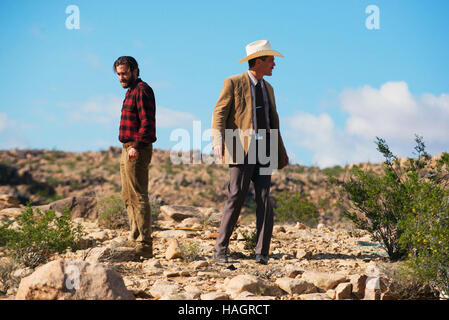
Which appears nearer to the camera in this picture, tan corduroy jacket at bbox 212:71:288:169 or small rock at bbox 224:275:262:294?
small rock at bbox 224:275:262:294

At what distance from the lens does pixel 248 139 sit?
18.6 feet

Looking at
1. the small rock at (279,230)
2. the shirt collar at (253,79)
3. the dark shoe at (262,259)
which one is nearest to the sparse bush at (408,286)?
the dark shoe at (262,259)

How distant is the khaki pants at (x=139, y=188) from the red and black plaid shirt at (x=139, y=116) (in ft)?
0.47

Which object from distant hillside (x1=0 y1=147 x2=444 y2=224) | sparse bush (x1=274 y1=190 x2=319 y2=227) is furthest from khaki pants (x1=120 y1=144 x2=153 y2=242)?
distant hillside (x1=0 y1=147 x2=444 y2=224)

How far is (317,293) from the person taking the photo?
432 centimetres

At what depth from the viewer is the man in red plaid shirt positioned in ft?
18.3

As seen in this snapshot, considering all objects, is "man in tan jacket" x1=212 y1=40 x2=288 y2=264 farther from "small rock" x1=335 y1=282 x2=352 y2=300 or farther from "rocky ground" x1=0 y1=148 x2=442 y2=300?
"small rock" x1=335 y1=282 x2=352 y2=300

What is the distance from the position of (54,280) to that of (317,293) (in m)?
2.24

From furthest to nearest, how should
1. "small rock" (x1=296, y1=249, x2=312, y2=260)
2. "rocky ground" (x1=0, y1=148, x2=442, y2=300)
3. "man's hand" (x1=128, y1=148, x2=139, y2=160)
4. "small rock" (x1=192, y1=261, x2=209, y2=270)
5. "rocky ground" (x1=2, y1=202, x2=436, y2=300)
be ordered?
"small rock" (x1=296, y1=249, x2=312, y2=260), "man's hand" (x1=128, y1=148, x2=139, y2=160), "small rock" (x1=192, y1=261, x2=209, y2=270), "rocky ground" (x1=2, y1=202, x2=436, y2=300), "rocky ground" (x1=0, y1=148, x2=442, y2=300)

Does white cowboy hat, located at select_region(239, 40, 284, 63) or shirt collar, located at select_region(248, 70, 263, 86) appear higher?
white cowboy hat, located at select_region(239, 40, 284, 63)

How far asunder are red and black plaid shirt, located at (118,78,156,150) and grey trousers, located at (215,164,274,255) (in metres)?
1.08

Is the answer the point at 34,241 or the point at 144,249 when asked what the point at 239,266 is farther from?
the point at 34,241
